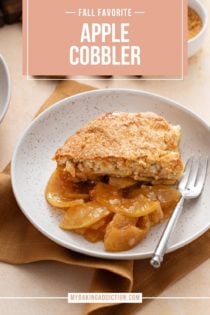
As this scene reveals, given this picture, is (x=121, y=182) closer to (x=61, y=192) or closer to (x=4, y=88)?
(x=61, y=192)

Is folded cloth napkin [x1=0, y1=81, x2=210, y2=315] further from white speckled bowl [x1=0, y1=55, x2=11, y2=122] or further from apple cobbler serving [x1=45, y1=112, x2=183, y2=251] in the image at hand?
white speckled bowl [x1=0, y1=55, x2=11, y2=122]

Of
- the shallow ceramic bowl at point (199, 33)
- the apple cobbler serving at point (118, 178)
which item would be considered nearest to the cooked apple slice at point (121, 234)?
the apple cobbler serving at point (118, 178)

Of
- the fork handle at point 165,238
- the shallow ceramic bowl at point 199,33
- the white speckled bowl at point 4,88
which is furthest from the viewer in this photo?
the shallow ceramic bowl at point 199,33

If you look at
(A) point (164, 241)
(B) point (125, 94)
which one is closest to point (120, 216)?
(A) point (164, 241)

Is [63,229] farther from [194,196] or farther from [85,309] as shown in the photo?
[194,196]

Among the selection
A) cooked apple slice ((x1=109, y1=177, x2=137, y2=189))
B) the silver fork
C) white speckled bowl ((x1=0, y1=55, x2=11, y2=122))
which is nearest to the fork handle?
the silver fork

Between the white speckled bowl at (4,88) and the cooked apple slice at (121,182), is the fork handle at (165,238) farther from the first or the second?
the white speckled bowl at (4,88)
